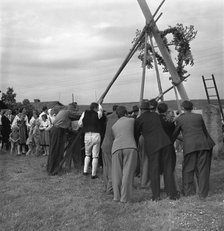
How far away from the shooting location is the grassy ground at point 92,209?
5332 millimetres

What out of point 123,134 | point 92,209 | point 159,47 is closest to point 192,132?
point 123,134

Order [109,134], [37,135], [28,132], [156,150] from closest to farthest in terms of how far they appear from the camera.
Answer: [156,150]
[109,134]
[37,135]
[28,132]

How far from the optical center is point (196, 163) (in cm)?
688

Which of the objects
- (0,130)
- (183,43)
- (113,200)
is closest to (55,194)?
(113,200)

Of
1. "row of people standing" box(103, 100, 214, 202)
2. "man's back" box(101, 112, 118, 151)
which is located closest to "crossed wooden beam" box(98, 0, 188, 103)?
"man's back" box(101, 112, 118, 151)

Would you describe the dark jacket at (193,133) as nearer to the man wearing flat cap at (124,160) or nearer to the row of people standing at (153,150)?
the row of people standing at (153,150)

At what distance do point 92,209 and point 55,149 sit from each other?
146 inches

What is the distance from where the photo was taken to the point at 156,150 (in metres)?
6.63

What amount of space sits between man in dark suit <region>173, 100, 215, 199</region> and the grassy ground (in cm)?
29

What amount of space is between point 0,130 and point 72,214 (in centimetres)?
989

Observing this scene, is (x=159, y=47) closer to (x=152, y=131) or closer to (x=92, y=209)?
(x=152, y=131)

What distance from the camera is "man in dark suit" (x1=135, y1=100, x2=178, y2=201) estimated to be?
6625 mm

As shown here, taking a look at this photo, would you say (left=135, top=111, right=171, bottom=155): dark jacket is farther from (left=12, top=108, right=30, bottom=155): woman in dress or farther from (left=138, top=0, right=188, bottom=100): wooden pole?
(left=12, top=108, right=30, bottom=155): woman in dress

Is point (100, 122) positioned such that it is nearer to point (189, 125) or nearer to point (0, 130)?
point (189, 125)
